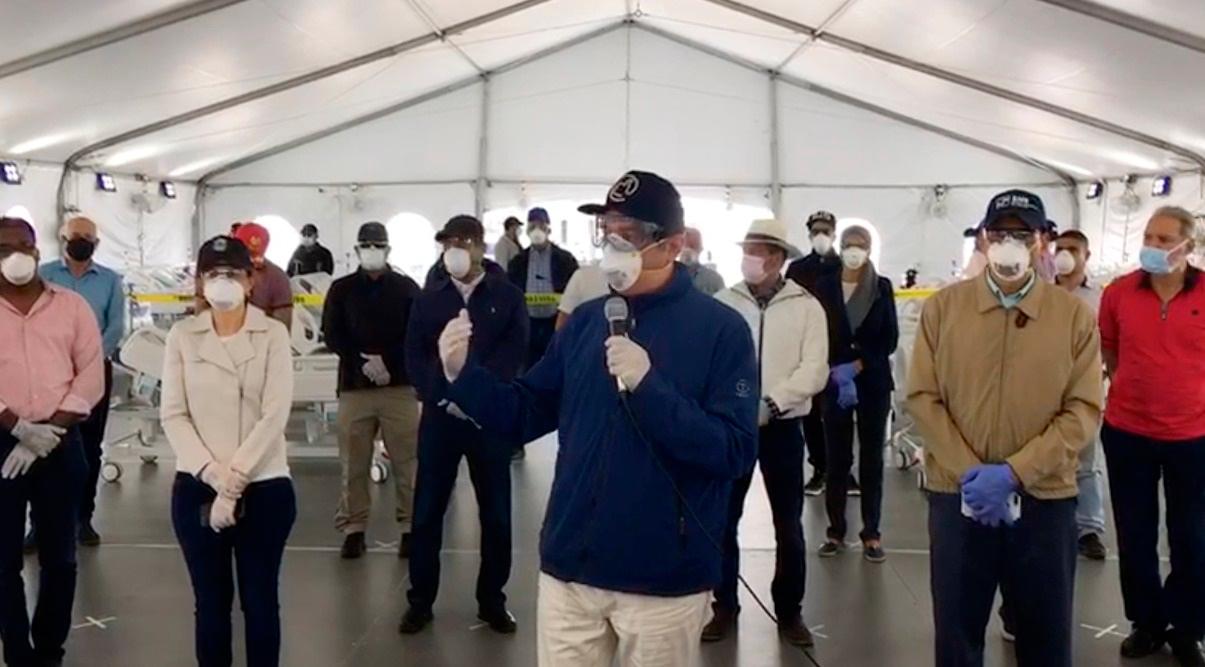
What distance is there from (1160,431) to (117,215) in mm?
12083

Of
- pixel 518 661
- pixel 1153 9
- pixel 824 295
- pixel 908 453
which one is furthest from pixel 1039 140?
pixel 518 661

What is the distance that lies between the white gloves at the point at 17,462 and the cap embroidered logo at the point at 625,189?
2388 millimetres

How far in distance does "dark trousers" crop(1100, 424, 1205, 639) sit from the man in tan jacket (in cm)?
132

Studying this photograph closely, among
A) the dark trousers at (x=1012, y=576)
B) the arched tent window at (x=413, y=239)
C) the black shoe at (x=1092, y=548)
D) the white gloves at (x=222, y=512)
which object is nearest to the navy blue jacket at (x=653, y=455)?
the dark trousers at (x=1012, y=576)

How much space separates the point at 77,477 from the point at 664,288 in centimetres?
254

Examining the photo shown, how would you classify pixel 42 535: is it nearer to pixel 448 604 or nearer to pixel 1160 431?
pixel 448 604

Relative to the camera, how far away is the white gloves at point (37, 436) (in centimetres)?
352

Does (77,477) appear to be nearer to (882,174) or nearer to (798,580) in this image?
(798,580)

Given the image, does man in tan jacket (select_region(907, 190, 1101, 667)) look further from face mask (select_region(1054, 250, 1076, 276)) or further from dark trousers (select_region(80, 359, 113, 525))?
dark trousers (select_region(80, 359, 113, 525))

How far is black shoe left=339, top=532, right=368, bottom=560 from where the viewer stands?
5.34 meters

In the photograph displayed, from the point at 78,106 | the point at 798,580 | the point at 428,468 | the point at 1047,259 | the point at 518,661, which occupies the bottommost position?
the point at 518,661

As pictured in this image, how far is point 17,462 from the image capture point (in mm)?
3514

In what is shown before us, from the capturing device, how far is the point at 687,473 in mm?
2148

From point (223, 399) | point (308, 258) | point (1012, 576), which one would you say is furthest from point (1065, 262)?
point (308, 258)
